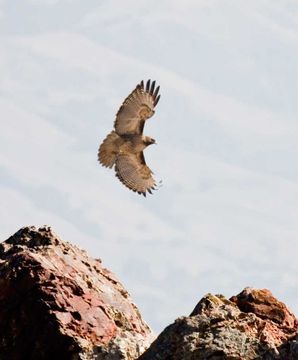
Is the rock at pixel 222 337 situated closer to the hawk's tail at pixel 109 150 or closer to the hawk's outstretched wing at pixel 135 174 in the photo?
the hawk's tail at pixel 109 150

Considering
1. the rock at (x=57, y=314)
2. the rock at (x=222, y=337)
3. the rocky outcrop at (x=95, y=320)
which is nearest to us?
the rock at (x=222, y=337)

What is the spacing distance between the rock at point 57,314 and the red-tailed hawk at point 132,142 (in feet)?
38.2

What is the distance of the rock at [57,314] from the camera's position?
9.48m

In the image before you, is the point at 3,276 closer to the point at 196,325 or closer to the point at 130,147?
the point at 196,325

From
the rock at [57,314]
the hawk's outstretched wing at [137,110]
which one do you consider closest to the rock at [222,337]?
the rock at [57,314]

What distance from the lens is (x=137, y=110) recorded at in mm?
22047

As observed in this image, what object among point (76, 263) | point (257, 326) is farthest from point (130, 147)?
point (257, 326)

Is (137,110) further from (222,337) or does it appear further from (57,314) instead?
(222,337)

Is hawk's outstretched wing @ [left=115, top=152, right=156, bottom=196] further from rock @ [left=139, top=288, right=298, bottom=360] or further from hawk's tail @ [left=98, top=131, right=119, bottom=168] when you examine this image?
rock @ [left=139, top=288, right=298, bottom=360]

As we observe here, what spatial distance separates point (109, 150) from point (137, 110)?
1410mm

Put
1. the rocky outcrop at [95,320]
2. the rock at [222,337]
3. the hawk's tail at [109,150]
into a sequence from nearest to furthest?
the rock at [222,337] < the rocky outcrop at [95,320] < the hawk's tail at [109,150]

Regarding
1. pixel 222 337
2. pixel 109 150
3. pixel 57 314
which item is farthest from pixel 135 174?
pixel 222 337

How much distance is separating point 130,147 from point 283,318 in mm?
12965

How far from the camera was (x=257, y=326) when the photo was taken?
916cm
